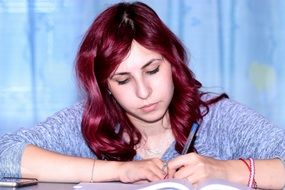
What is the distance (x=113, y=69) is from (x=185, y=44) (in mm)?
924

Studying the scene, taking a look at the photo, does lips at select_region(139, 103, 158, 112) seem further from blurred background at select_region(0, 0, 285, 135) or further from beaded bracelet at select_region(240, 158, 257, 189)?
blurred background at select_region(0, 0, 285, 135)

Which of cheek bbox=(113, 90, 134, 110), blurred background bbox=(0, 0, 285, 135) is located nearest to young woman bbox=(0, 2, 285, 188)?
cheek bbox=(113, 90, 134, 110)

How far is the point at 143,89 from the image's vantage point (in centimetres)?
138

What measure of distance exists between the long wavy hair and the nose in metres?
0.09

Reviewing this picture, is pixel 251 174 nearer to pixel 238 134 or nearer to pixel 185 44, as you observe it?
pixel 238 134

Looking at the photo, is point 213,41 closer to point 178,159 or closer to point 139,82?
point 139,82

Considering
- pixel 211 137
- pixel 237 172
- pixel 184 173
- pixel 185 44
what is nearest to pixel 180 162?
pixel 184 173

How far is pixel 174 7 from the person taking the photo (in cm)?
229

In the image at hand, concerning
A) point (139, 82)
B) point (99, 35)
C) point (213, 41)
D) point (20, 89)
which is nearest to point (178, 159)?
point (139, 82)

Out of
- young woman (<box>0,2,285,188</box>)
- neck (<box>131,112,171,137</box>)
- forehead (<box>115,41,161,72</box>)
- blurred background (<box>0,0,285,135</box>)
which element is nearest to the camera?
young woman (<box>0,2,285,188</box>)

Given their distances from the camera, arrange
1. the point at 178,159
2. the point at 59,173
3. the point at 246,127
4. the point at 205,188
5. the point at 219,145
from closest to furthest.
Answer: the point at 205,188 → the point at 178,159 → the point at 59,173 → the point at 246,127 → the point at 219,145

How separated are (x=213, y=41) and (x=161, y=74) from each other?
922 mm

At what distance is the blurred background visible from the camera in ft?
7.46

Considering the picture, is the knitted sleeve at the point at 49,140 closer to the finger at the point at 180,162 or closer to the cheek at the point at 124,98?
the cheek at the point at 124,98
